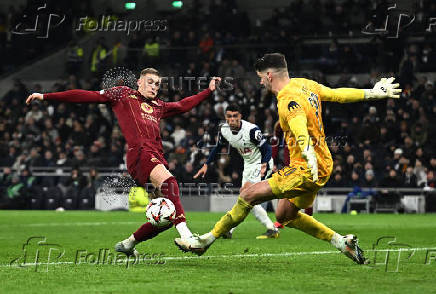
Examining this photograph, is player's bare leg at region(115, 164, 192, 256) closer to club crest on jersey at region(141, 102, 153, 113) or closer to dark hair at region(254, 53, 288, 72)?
club crest on jersey at region(141, 102, 153, 113)

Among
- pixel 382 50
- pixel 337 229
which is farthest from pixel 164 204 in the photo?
pixel 382 50

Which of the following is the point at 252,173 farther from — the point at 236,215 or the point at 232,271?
the point at 232,271

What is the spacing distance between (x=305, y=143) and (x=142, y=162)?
2.42 meters

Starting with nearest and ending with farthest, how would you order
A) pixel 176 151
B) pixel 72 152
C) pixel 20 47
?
pixel 176 151, pixel 72 152, pixel 20 47

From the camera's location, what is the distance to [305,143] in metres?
8.02

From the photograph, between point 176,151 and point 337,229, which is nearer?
point 337,229

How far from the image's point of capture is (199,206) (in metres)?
26.6

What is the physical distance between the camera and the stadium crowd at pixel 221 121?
25016 millimetres

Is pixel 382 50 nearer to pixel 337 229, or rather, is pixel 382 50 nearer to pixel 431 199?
pixel 431 199

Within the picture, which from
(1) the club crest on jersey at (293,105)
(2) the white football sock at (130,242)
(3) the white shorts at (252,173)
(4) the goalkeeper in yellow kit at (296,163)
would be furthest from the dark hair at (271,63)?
(3) the white shorts at (252,173)

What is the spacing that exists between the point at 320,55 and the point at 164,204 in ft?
72.3


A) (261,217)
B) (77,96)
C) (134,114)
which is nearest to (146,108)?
(134,114)

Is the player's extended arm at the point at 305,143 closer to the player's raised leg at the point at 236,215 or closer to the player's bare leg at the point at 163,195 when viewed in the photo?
the player's raised leg at the point at 236,215

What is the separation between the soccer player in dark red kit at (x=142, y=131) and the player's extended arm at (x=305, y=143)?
1865mm
